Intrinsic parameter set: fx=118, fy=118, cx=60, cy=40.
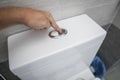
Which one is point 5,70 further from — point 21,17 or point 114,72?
point 114,72

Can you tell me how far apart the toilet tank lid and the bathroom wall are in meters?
0.05

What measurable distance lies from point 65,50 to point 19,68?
203 millimetres

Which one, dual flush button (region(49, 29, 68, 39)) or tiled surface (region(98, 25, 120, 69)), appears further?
tiled surface (region(98, 25, 120, 69))

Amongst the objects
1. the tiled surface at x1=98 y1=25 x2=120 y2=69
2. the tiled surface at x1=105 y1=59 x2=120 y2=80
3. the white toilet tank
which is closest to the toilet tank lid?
the white toilet tank

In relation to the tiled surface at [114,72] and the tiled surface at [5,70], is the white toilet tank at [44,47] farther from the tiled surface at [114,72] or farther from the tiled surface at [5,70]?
the tiled surface at [114,72]

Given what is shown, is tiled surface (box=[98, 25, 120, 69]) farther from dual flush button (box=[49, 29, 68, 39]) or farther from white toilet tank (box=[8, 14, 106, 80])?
dual flush button (box=[49, 29, 68, 39])

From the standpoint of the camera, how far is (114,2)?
2.70 ft

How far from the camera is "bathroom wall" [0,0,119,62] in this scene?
0.56 m

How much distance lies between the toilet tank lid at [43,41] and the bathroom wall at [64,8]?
0.05 metres

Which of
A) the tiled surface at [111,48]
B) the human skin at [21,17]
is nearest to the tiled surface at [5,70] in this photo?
the human skin at [21,17]

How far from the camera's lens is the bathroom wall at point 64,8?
56 cm

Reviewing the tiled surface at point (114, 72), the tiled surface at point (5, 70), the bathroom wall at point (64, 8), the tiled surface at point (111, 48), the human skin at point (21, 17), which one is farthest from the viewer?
the tiled surface at point (114, 72)

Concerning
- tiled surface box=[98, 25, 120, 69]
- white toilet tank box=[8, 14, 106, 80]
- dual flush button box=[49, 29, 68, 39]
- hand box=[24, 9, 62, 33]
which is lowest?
tiled surface box=[98, 25, 120, 69]

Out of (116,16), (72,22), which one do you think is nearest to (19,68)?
(72,22)
